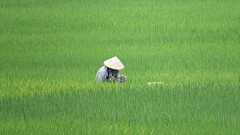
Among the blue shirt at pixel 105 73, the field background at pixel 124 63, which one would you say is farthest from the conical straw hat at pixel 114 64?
the field background at pixel 124 63

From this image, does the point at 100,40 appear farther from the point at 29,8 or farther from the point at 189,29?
the point at 29,8

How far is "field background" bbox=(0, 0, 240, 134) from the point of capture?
174 inches

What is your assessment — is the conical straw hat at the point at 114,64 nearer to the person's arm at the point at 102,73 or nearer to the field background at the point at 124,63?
the person's arm at the point at 102,73

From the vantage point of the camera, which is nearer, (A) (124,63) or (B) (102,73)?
(B) (102,73)

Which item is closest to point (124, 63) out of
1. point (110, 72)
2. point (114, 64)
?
point (110, 72)

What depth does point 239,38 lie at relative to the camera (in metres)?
11.6

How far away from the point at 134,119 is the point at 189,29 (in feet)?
27.8

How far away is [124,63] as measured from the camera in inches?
358

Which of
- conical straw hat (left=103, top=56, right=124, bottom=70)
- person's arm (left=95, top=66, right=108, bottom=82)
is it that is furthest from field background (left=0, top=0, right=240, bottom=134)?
conical straw hat (left=103, top=56, right=124, bottom=70)

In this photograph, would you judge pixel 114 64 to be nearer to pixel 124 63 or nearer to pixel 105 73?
pixel 105 73

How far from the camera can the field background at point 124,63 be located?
4.42 meters

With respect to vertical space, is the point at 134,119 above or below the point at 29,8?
below

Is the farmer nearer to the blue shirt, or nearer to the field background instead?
the blue shirt

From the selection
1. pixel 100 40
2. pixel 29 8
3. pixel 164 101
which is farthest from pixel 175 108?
pixel 29 8
